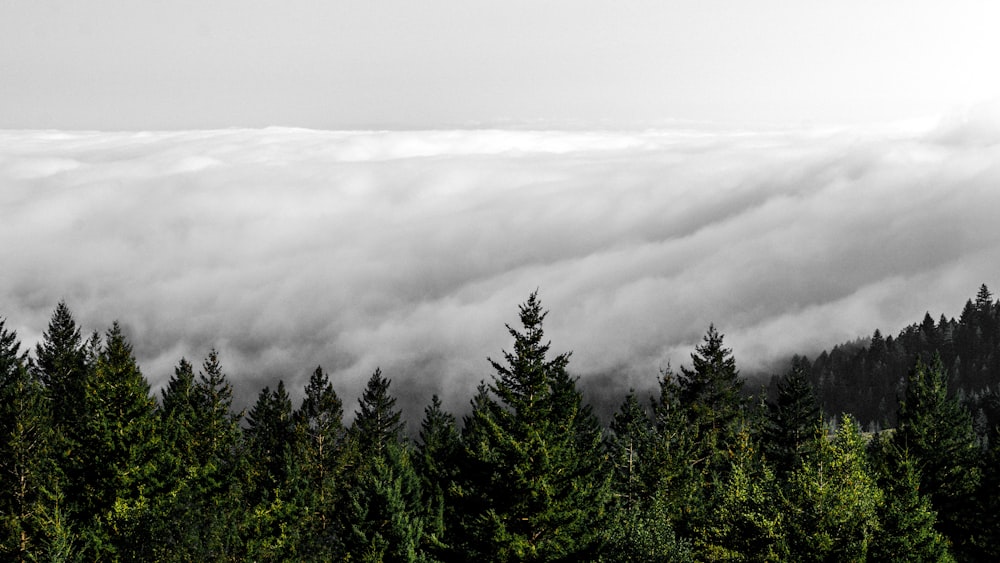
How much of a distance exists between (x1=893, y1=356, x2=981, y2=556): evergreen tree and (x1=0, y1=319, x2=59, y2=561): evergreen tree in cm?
7197

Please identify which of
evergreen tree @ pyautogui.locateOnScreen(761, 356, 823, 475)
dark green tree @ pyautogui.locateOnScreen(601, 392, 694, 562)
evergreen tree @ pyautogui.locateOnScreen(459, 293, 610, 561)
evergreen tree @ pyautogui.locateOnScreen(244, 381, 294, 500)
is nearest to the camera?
evergreen tree @ pyautogui.locateOnScreen(459, 293, 610, 561)

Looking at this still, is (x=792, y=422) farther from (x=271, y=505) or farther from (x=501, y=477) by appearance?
(x=271, y=505)

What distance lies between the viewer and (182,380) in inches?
3740

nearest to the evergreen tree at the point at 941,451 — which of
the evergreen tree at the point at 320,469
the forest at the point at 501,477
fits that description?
the forest at the point at 501,477

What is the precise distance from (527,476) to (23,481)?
45082 millimetres

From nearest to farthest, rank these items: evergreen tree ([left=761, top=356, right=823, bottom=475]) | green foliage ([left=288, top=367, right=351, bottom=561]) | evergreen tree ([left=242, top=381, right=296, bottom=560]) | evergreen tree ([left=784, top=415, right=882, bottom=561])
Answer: evergreen tree ([left=784, top=415, right=882, bottom=561]) → evergreen tree ([left=242, top=381, right=296, bottom=560]) → green foliage ([left=288, top=367, right=351, bottom=561]) → evergreen tree ([left=761, top=356, right=823, bottom=475])

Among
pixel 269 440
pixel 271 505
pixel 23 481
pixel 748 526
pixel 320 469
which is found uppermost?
pixel 269 440

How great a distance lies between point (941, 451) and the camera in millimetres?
73875

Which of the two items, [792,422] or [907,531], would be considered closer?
[907,531]

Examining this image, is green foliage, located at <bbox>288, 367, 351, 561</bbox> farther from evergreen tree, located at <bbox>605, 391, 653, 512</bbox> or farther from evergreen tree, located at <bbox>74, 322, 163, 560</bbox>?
evergreen tree, located at <bbox>605, 391, 653, 512</bbox>

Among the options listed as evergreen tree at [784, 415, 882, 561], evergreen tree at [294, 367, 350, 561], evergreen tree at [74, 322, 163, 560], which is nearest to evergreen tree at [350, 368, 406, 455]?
evergreen tree at [294, 367, 350, 561]

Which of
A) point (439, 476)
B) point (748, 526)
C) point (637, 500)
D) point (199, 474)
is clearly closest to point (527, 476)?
point (748, 526)

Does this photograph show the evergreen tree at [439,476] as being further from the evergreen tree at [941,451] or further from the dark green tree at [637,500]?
the evergreen tree at [941,451]

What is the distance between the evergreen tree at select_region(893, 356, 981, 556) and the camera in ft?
235
